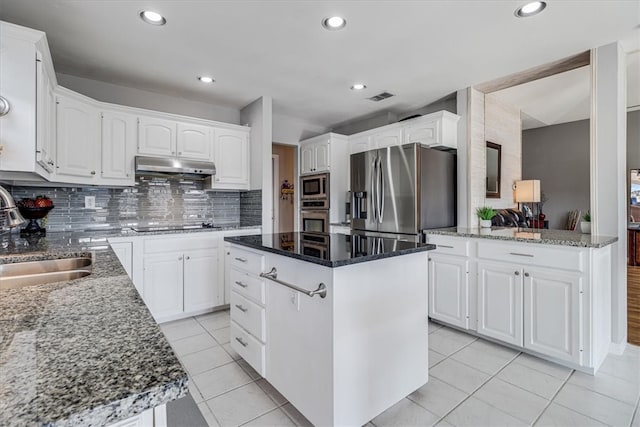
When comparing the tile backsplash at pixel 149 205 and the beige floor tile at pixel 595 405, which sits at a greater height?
the tile backsplash at pixel 149 205

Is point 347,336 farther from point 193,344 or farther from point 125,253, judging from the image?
point 125,253

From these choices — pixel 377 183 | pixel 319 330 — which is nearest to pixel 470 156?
pixel 377 183

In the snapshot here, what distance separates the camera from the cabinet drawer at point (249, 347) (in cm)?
194

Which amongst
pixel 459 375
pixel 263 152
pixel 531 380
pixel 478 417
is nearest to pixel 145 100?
pixel 263 152

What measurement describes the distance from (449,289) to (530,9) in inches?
87.3

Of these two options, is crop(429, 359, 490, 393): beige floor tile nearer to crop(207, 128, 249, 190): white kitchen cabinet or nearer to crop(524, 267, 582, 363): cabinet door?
crop(524, 267, 582, 363): cabinet door

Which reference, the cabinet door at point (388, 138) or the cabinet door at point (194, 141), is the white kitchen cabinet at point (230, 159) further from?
the cabinet door at point (388, 138)

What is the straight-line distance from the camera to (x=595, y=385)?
198 centimetres

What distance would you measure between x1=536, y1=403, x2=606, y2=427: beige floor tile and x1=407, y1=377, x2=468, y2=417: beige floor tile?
0.40m

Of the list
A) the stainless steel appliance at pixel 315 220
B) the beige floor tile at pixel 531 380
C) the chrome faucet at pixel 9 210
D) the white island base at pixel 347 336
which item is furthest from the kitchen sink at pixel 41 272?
the stainless steel appliance at pixel 315 220

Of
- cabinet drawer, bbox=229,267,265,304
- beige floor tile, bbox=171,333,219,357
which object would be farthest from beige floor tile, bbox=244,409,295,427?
beige floor tile, bbox=171,333,219,357

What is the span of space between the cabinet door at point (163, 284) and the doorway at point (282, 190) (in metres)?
2.83

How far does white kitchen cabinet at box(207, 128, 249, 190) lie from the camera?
370 cm

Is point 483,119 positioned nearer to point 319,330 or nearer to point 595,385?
point 595,385
